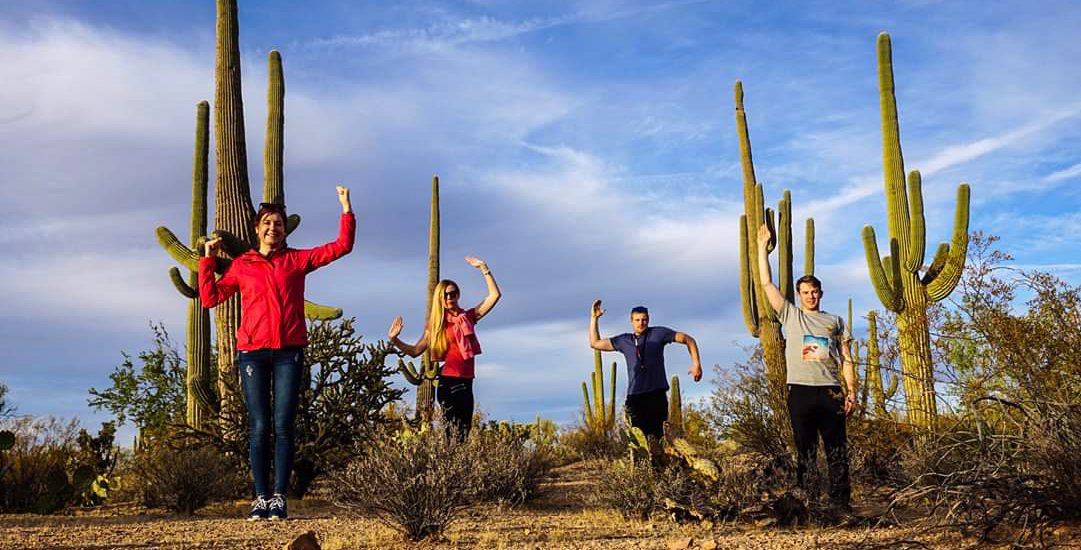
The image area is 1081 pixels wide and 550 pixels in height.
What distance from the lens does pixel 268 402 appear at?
7312mm

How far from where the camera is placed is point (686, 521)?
23.3 feet

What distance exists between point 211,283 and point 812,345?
→ 14.2 ft

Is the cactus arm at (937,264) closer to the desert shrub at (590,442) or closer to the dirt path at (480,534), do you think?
the desert shrub at (590,442)

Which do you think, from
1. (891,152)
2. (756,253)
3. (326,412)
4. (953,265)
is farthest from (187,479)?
(891,152)

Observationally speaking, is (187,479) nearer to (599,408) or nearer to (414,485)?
(414,485)

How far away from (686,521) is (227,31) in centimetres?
986

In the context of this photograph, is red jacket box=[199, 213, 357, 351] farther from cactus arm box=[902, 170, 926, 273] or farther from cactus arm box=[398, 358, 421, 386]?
cactus arm box=[902, 170, 926, 273]

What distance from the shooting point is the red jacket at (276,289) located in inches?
282

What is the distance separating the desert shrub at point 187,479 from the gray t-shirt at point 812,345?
5753mm

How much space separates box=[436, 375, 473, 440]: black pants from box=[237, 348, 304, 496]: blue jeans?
5.66 ft

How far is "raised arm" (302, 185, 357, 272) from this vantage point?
733 centimetres

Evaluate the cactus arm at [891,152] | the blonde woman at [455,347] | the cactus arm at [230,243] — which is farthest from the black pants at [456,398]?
the cactus arm at [891,152]

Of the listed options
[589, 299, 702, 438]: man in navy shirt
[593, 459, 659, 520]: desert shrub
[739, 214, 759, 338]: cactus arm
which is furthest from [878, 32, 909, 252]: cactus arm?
[593, 459, 659, 520]: desert shrub

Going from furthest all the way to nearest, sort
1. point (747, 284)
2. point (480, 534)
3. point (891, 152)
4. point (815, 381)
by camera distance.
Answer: point (747, 284) → point (891, 152) → point (815, 381) → point (480, 534)
